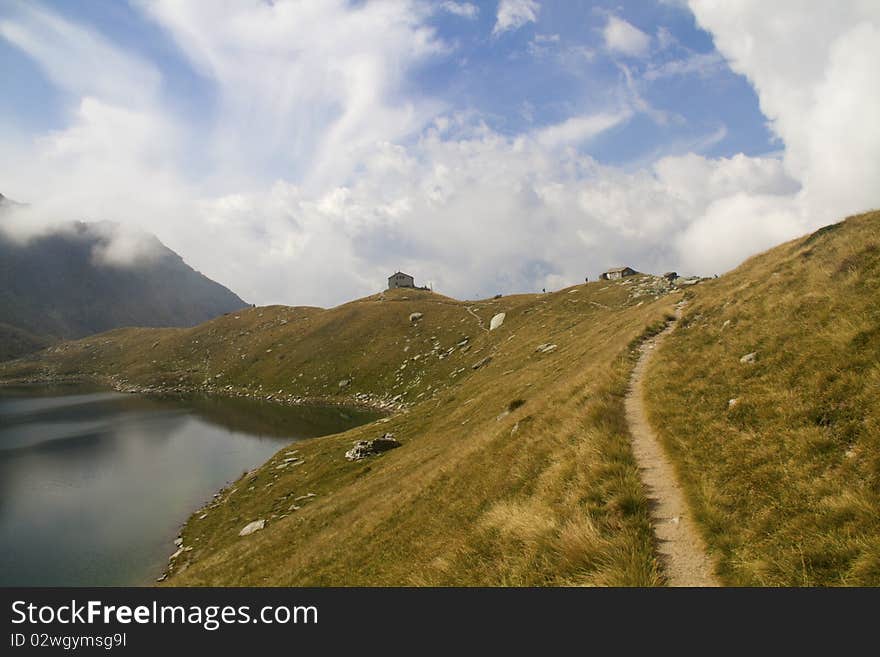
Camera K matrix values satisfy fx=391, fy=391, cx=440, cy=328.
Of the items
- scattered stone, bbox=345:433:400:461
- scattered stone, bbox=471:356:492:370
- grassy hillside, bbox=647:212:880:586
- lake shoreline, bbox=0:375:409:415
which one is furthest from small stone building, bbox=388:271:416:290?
grassy hillside, bbox=647:212:880:586

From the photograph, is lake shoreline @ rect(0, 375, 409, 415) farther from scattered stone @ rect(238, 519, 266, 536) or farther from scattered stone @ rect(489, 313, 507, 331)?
scattered stone @ rect(238, 519, 266, 536)

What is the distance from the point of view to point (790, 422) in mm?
10023

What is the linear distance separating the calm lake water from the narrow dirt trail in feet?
125

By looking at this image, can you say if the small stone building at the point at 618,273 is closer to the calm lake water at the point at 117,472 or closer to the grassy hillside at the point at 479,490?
the grassy hillside at the point at 479,490

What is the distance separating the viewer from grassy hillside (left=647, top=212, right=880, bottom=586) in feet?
21.9

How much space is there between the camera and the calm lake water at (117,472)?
33.8 meters

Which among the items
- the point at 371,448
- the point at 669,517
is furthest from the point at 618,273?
the point at 669,517

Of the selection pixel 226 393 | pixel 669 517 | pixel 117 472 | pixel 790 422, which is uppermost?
pixel 226 393

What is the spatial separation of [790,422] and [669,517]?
427 centimetres

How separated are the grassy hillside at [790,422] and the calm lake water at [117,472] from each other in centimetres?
3972

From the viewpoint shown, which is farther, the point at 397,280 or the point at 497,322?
the point at 397,280

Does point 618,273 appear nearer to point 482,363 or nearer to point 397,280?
point 482,363
